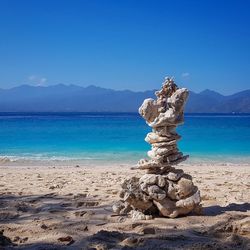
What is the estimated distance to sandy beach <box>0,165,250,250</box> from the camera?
5.00 meters

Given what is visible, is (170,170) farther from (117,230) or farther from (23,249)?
(23,249)

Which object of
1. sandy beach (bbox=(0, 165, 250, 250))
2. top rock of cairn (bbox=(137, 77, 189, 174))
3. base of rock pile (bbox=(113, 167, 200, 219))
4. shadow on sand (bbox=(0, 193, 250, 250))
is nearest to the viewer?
shadow on sand (bbox=(0, 193, 250, 250))

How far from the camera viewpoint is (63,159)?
19219 mm

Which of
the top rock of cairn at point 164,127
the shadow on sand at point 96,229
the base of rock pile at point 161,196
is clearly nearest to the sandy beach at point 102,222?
the shadow on sand at point 96,229

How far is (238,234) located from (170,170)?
1683mm

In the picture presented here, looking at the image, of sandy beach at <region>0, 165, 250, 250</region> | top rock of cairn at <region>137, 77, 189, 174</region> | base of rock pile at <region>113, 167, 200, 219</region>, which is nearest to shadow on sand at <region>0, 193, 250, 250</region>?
sandy beach at <region>0, 165, 250, 250</region>

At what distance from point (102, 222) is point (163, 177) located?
3.82 ft

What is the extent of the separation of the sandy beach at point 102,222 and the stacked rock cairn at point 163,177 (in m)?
0.22

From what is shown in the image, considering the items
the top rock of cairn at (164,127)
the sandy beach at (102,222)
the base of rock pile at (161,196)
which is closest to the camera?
the sandy beach at (102,222)

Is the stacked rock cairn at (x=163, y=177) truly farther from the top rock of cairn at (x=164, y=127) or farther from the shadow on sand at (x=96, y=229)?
the shadow on sand at (x=96, y=229)

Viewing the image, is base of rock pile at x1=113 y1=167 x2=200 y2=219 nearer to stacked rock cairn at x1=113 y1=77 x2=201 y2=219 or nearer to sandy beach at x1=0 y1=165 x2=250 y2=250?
stacked rock cairn at x1=113 y1=77 x2=201 y2=219

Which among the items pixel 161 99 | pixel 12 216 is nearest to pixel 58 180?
pixel 12 216

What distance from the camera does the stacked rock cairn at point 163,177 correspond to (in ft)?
20.8

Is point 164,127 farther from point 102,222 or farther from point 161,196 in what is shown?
point 102,222
